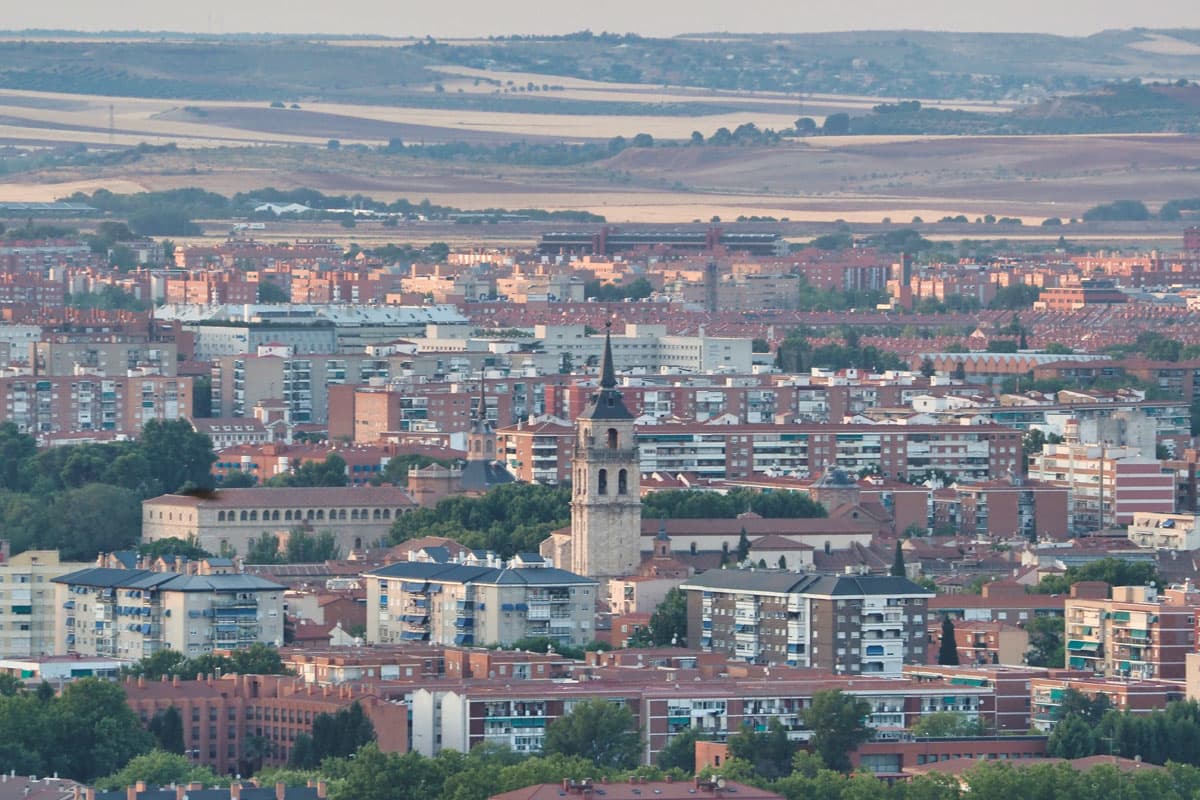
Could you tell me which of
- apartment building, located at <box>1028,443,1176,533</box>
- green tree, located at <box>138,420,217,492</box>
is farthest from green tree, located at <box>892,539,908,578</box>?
green tree, located at <box>138,420,217,492</box>

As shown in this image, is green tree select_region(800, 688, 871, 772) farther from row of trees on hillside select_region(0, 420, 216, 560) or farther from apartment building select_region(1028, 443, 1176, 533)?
apartment building select_region(1028, 443, 1176, 533)

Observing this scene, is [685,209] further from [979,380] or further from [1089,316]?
[979,380]

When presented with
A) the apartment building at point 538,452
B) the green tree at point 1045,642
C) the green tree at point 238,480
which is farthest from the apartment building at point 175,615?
the apartment building at point 538,452

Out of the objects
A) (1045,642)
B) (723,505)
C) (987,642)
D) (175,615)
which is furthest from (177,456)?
(1045,642)

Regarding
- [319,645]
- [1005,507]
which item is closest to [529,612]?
[319,645]

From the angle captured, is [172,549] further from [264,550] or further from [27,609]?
[27,609]
